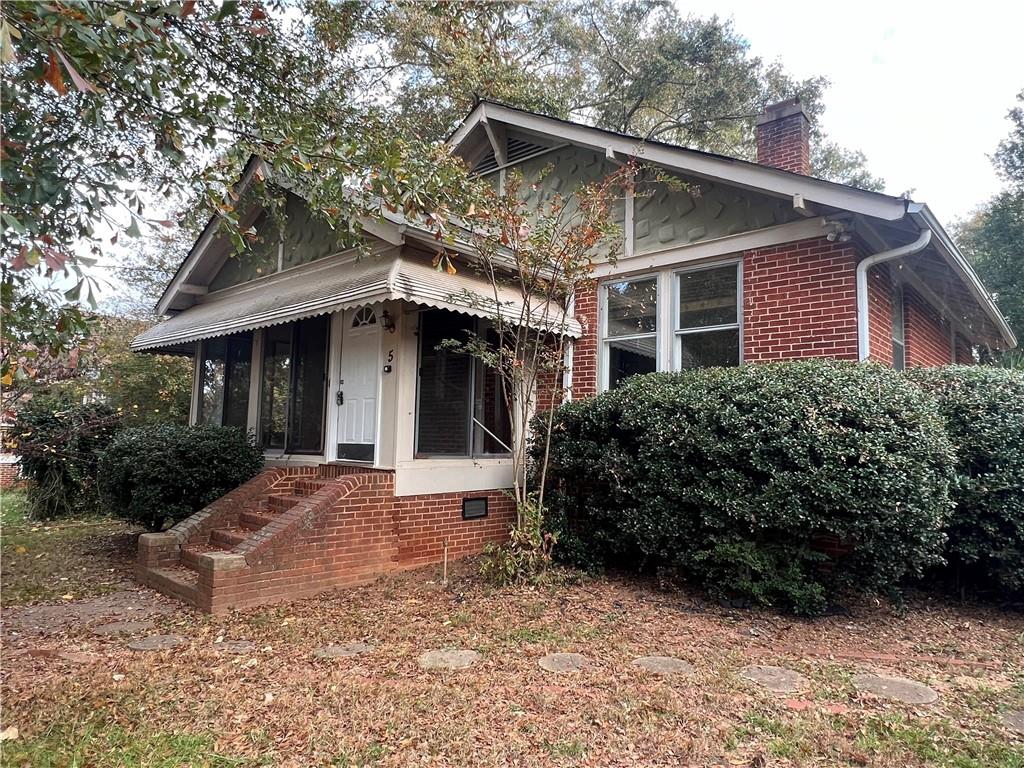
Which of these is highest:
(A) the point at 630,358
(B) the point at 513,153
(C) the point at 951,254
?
(B) the point at 513,153

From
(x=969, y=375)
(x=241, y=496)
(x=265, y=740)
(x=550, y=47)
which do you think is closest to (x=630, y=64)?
(x=550, y=47)

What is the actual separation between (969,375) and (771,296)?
80.9 inches

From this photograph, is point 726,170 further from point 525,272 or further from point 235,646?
point 235,646

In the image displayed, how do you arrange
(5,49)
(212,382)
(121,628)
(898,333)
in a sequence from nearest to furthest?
(5,49)
(121,628)
(898,333)
(212,382)

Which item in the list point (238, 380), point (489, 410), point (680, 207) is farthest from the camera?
point (238, 380)

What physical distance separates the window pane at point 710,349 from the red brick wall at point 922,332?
3128mm

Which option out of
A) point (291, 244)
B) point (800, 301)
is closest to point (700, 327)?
point (800, 301)

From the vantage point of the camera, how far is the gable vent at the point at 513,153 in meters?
9.67

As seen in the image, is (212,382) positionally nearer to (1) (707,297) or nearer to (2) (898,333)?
(1) (707,297)

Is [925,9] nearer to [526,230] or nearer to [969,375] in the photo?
[969,375]

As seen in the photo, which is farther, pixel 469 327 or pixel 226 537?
pixel 469 327

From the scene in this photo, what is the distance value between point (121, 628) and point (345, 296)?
3.70 meters

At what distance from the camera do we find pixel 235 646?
186 inches

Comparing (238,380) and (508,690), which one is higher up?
(238,380)
